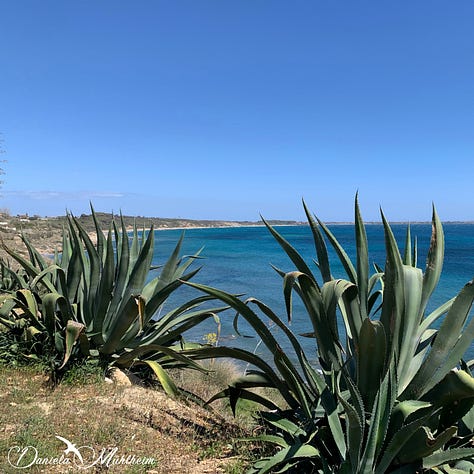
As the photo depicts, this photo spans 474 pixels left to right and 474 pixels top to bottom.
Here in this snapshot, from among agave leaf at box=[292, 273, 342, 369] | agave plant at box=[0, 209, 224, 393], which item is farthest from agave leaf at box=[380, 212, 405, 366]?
agave plant at box=[0, 209, 224, 393]

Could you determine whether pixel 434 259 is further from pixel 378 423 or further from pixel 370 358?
pixel 378 423

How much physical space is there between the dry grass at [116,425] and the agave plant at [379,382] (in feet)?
1.67

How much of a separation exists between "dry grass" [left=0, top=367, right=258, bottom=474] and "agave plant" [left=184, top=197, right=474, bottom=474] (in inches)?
20.0

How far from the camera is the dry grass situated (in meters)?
2.56

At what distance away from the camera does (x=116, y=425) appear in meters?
2.91

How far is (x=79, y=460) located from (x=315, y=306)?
62.7 inches

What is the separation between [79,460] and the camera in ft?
8.12

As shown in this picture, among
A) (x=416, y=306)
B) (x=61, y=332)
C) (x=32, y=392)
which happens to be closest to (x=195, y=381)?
(x=61, y=332)

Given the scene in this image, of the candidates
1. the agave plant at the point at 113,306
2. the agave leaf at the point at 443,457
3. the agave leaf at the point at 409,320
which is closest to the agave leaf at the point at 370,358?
the agave leaf at the point at 409,320

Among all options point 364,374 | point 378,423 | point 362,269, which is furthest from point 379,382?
point 362,269

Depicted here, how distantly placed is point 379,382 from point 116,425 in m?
1.76

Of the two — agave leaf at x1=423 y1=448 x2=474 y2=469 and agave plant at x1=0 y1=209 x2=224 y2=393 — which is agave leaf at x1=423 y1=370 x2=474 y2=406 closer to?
agave leaf at x1=423 y1=448 x2=474 y2=469

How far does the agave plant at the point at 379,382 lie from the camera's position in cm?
197

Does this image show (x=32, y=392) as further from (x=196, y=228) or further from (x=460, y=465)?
(x=196, y=228)
